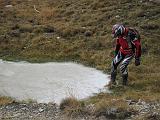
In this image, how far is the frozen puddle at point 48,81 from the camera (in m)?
18.0

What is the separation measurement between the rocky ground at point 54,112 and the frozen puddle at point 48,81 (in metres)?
1.57

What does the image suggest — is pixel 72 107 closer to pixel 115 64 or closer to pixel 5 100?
pixel 5 100

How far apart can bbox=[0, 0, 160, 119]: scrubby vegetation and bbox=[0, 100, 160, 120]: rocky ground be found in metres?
1.93

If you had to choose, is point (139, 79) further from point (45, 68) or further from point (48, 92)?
point (45, 68)

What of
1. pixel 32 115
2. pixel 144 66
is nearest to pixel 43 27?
pixel 144 66

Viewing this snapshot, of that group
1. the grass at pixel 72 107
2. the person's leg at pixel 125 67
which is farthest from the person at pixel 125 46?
the grass at pixel 72 107

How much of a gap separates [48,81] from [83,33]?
853 cm

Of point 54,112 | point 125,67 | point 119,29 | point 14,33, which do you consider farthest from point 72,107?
point 14,33

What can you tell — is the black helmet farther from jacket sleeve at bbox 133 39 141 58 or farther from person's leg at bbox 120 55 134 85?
person's leg at bbox 120 55 134 85

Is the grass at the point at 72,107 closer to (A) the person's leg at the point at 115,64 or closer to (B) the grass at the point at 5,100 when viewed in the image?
(B) the grass at the point at 5,100

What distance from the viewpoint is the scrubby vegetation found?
2070 cm

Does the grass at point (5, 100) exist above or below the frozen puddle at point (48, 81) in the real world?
above

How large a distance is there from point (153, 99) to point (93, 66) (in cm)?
780

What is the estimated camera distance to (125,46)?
18.0 m
